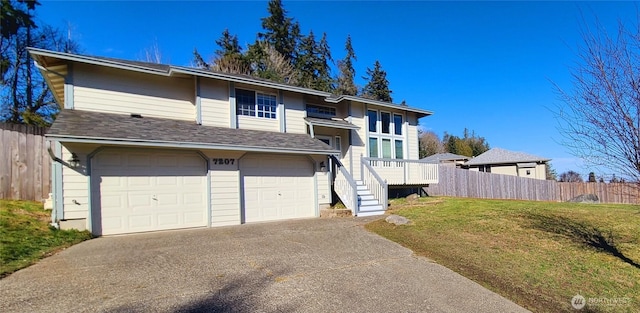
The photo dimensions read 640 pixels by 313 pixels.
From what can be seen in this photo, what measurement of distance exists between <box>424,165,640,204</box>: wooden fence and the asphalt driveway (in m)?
15.7

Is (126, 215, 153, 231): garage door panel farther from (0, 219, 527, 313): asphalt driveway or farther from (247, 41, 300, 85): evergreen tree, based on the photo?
(247, 41, 300, 85): evergreen tree

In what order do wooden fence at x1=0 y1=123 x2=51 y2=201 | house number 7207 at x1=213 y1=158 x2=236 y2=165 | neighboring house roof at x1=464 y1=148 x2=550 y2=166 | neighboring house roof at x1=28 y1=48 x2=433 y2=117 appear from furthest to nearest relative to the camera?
neighboring house roof at x1=464 y1=148 x2=550 y2=166 → house number 7207 at x1=213 y1=158 x2=236 y2=165 → wooden fence at x1=0 y1=123 x2=51 y2=201 → neighboring house roof at x1=28 y1=48 x2=433 y2=117

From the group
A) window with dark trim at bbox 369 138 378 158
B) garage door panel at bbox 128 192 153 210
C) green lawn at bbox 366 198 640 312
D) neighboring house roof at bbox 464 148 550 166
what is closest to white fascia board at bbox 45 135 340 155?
garage door panel at bbox 128 192 153 210

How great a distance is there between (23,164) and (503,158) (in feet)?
104

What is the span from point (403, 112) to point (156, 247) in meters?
13.6

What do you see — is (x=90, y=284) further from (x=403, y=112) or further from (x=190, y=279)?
(x=403, y=112)

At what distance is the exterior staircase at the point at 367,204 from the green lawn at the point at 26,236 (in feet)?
27.1

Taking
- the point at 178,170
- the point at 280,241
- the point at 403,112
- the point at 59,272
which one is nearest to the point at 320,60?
the point at 403,112

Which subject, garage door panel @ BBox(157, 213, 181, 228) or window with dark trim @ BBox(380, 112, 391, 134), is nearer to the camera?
garage door panel @ BBox(157, 213, 181, 228)

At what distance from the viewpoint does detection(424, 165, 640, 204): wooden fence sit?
1766 centimetres

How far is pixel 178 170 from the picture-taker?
9.48m

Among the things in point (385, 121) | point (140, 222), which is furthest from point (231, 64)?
point (140, 222)

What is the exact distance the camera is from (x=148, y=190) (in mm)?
8977

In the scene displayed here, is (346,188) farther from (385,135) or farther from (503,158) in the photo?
(503,158)
